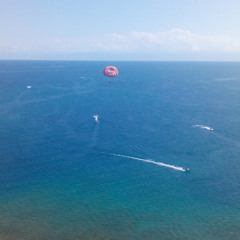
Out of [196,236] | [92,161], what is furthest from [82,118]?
[196,236]

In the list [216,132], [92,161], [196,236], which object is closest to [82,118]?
[92,161]

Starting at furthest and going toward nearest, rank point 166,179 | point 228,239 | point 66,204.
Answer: point 166,179 → point 66,204 → point 228,239

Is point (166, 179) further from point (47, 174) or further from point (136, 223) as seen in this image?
point (47, 174)

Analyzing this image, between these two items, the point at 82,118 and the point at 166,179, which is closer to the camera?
the point at 166,179

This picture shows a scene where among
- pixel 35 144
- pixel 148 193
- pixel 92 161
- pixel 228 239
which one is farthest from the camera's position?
pixel 35 144

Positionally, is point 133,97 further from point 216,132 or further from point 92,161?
point 92,161

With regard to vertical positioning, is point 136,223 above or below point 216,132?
below
